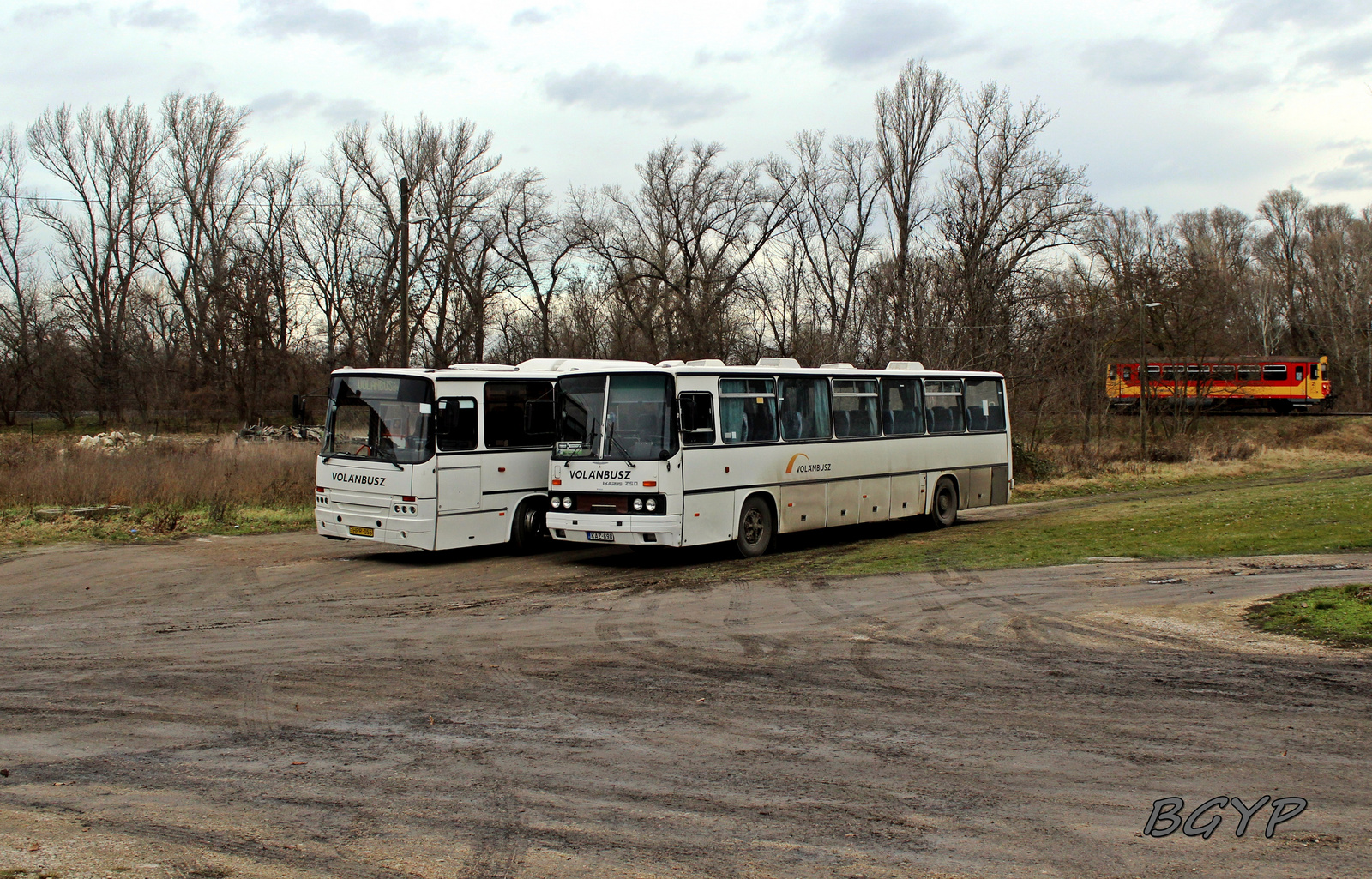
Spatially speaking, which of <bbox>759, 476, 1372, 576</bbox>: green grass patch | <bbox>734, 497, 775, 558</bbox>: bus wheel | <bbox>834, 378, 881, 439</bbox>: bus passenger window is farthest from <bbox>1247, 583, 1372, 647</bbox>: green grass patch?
<bbox>834, 378, 881, 439</bbox>: bus passenger window

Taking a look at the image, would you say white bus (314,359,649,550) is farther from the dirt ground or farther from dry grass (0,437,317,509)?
dry grass (0,437,317,509)

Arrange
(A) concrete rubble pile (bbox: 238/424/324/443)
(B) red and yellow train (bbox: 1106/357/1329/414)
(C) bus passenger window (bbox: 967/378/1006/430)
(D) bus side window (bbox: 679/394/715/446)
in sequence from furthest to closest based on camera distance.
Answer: (B) red and yellow train (bbox: 1106/357/1329/414)
(A) concrete rubble pile (bbox: 238/424/324/443)
(C) bus passenger window (bbox: 967/378/1006/430)
(D) bus side window (bbox: 679/394/715/446)

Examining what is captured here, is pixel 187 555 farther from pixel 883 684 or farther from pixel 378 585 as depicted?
pixel 883 684

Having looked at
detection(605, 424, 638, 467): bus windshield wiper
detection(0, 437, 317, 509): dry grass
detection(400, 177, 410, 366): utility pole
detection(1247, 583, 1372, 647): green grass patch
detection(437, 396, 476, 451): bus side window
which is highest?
detection(400, 177, 410, 366): utility pole

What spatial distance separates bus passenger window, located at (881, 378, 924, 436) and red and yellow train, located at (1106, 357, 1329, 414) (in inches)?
1328

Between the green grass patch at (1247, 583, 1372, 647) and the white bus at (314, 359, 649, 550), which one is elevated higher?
the white bus at (314, 359, 649, 550)

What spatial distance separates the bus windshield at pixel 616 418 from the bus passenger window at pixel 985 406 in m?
8.46

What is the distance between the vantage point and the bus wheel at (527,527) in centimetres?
1683

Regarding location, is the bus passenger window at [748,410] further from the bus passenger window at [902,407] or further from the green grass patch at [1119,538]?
the bus passenger window at [902,407]

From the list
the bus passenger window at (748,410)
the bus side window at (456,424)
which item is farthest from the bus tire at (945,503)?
the bus side window at (456,424)

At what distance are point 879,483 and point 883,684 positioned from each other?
10975 millimetres

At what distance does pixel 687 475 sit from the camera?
49.5ft

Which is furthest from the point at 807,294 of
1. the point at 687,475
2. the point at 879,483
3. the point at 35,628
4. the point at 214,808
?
the point at 214,808

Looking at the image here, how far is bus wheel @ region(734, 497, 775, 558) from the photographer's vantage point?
16.2 meters
